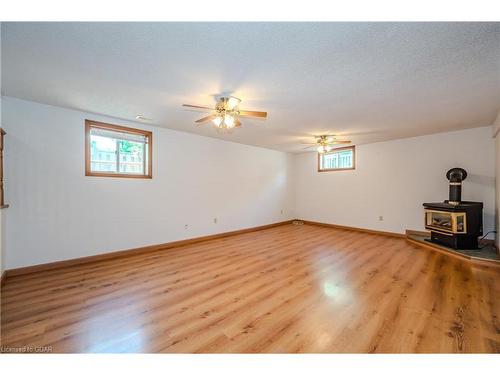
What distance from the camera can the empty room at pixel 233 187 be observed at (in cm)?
161

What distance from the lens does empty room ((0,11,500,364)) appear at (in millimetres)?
1608

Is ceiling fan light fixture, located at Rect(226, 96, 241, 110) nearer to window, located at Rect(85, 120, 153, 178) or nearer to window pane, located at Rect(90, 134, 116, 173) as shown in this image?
window, located at Rect(85, 120, 153, 178)

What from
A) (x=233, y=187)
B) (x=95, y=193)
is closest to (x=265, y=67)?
(x=95, y=193)

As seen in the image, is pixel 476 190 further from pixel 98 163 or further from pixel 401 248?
pixel 98 163

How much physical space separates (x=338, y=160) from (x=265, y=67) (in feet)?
16.2

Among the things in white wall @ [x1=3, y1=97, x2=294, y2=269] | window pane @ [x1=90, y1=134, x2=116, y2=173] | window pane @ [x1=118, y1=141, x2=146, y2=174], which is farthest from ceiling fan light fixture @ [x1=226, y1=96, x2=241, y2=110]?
window pane @ [x1=90, y1=134, x2=116, y2=173]

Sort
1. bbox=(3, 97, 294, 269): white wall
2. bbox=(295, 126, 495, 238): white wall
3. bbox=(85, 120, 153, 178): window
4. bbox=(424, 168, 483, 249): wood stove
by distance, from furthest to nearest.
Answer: bbox=(295, 126, 495, 238): white wall
bbox=(424, 168, 483, 249): wood stove
bbox=(85, 120, 153, 178): window
bbox=(3, 97, 294, 269): white wall

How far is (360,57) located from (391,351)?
2403 mm

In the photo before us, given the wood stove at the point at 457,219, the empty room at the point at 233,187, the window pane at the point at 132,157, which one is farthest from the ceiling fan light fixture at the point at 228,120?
the wood stove at the point at 457,219

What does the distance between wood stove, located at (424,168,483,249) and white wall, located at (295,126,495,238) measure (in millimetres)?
365

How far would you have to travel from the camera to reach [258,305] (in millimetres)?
2137

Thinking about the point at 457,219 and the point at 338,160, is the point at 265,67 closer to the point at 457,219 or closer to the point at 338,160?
the point at 457,219

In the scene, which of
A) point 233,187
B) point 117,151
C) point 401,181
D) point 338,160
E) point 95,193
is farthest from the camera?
point 338,160
